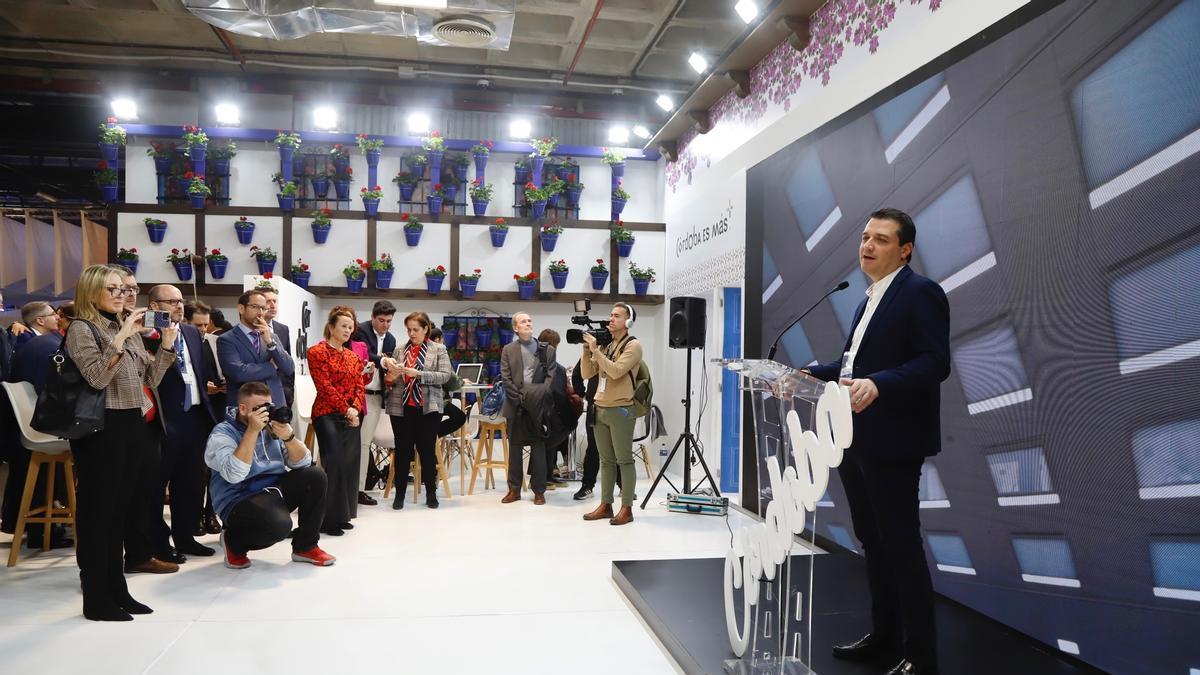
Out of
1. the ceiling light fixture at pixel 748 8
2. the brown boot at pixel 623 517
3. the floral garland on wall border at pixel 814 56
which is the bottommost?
the brown boot at pixel 623 517

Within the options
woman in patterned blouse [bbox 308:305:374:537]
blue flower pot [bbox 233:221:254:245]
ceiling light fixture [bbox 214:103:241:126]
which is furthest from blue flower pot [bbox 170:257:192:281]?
woman in patterned blouse [bbox 308:305:374:537]

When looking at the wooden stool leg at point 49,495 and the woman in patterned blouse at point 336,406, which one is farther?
the woman in patterned blouse at point 336,406

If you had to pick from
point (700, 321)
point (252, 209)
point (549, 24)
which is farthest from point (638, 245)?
point (252, 209)

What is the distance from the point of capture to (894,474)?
95.7 inches

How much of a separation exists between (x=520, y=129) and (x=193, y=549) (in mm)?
7324

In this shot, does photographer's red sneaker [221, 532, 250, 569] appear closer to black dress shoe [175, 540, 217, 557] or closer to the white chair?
black dress shoe [175, 540, 217, 557]

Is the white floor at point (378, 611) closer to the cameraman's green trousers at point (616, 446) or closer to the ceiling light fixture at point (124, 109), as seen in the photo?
the cameraman's green trousers at point (616, 446)

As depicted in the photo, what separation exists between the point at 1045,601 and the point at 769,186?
3.49 meters

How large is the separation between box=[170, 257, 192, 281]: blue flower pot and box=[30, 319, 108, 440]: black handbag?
604 centimetres

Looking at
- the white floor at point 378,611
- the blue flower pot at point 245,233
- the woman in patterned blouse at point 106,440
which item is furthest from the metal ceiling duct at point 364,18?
the white floor at point 378,611

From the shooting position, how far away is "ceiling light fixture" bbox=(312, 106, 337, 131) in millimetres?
10070

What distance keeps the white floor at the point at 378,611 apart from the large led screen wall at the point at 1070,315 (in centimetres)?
135

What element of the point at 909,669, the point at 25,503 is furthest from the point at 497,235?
the point at 909,669

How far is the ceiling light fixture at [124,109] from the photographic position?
380 inches
